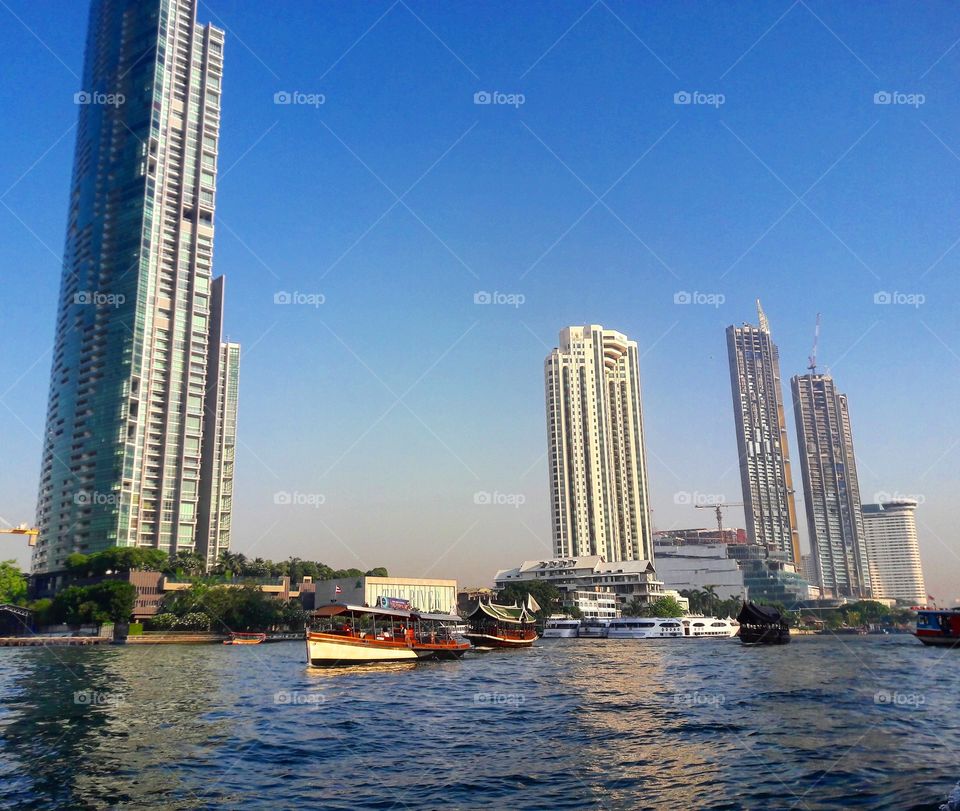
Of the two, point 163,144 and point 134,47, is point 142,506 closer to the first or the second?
point 163,144

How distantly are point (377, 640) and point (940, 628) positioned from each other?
2496 inches

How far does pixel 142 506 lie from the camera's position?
148 meters

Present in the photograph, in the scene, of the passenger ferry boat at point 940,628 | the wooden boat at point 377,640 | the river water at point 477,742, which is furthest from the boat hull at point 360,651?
the passenger ferry boat at point 940,628

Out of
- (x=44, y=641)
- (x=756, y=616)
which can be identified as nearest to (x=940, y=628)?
(x=756, y=616)

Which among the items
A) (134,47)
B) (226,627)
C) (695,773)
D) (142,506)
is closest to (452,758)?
(695,773)

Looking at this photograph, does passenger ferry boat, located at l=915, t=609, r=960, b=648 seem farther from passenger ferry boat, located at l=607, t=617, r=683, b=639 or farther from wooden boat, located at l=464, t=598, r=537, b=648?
passenger ferry boat, located at l=607, t=617, r=683, b=639

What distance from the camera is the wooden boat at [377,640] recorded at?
5347cm
